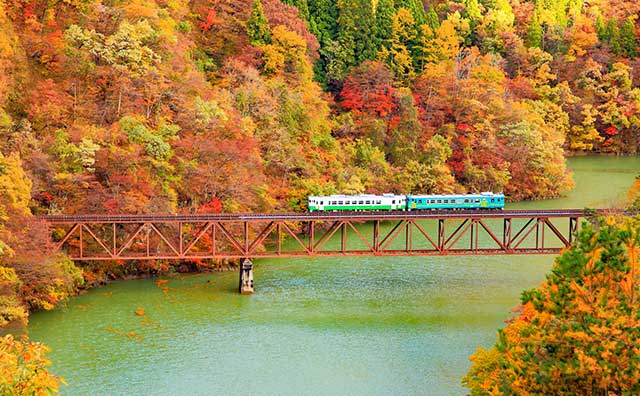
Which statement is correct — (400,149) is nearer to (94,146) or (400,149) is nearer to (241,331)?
(94,146)

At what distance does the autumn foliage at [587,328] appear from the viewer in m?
19.1

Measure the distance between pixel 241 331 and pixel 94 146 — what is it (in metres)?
11.8

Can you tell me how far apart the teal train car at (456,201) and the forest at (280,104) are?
583cm

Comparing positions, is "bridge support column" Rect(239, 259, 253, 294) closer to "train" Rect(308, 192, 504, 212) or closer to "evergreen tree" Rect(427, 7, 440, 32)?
"train" Rect(308, 192, 504, 212)

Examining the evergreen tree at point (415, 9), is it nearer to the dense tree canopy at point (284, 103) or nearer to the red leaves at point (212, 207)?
the dense tree canopy at point (284, 103)

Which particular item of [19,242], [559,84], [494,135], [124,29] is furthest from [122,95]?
[559,84]

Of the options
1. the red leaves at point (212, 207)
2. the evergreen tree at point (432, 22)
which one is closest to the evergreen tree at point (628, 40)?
the evergreen tree at point (432, 22)

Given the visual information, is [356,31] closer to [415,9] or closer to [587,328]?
[415,9]

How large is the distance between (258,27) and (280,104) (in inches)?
274

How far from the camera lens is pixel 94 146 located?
42812 millimetres

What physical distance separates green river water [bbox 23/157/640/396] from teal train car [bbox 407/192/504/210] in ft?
15.3

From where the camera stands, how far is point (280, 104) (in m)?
57.5

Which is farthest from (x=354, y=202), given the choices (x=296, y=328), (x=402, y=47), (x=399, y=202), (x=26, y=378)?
(x=26, y=378)

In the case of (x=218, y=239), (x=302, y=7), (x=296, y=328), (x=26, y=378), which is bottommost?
(x=296, y=328)
